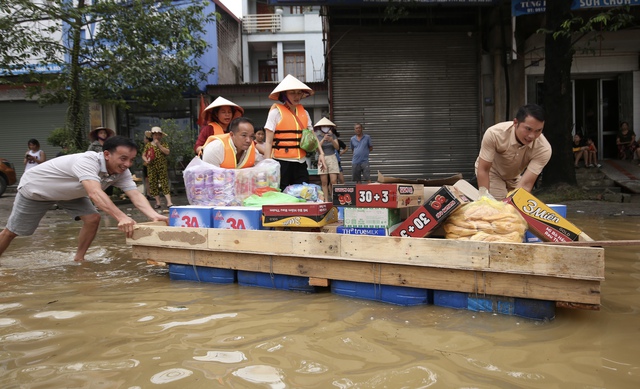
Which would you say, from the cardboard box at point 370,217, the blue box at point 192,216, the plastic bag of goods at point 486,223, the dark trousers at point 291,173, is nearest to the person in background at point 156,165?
the dark trousers at point 291,173

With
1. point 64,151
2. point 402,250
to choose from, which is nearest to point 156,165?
point 64,151

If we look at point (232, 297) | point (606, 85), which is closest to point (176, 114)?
point (606, 85)

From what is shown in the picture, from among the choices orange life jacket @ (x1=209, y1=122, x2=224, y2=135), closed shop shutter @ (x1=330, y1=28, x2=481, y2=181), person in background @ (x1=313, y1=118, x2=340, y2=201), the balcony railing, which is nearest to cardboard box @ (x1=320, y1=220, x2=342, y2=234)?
orange life jacket @ (x1=209, y1=122, x2=224, y2=135)

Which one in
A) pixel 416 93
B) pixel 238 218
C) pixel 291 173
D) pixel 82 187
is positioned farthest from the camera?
pixel 416 93

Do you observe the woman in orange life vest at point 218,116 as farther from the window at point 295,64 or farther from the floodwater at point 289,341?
the window at point 295,64

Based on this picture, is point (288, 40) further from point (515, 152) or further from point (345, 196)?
point (345, 196)

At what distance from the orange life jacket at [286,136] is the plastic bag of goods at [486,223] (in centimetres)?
232

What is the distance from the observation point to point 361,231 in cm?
376

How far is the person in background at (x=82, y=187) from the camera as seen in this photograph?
444 centimetres

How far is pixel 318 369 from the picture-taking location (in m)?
2.48

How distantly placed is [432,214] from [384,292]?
25.0 inches

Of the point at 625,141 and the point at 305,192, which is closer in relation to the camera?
the point at 305,192

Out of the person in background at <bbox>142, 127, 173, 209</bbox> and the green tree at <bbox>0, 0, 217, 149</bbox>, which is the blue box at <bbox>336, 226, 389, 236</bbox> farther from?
the green tree at <bbox>0, 0, 217, 149</bbox>

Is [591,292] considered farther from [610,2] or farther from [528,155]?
[610,2]
